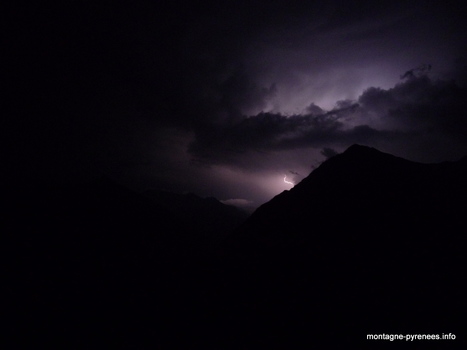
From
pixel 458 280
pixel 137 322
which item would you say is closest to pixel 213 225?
pixel 137 322

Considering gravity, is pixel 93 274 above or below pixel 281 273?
below

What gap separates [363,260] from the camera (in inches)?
698

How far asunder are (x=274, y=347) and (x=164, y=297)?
1500 centimetres

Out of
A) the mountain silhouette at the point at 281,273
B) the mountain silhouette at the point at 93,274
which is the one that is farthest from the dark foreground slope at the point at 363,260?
the mountain silhouette at the point at 93,274

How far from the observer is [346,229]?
21.6 meters

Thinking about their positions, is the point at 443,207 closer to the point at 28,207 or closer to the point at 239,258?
the point at 239,258

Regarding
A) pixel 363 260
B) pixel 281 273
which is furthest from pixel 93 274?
pixel 363 260

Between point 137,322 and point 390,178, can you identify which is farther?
point 390,178

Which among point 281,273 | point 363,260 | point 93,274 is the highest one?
point 363,260

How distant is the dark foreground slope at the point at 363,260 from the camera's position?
1362 cm

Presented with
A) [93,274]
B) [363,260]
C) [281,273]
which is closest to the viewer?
[363,260]

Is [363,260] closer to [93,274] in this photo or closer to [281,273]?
[281,273]

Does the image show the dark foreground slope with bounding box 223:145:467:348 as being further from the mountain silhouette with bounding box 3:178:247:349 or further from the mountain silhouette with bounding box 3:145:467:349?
the mountain silhouette with bounding box 3:178:247:349

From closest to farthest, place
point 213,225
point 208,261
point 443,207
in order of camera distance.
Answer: point 443,207, point 208,261, point 213,225
